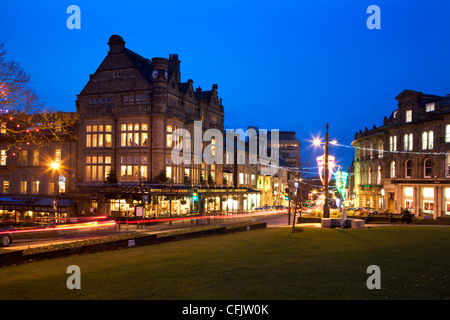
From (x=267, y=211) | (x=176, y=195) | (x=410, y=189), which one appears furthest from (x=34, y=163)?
(x=410, y=189)

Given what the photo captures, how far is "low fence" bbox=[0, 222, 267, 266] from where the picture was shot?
50.3 ft

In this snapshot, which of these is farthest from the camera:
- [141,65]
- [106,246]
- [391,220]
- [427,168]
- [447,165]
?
[427,168]

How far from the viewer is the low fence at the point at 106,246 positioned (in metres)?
15.3

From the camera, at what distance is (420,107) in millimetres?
56969

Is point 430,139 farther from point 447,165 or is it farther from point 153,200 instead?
point 153,200

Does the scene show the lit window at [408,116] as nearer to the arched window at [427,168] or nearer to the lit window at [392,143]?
the lit window at [392,143]

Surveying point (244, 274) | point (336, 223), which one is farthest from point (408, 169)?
point (244, 274)

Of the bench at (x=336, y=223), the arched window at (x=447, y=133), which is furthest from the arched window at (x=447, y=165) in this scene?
the bench at (x=336, y=223)

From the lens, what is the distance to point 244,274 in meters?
12.6

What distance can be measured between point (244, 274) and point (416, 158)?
5195 cm

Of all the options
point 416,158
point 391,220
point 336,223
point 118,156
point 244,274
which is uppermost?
point 416,158

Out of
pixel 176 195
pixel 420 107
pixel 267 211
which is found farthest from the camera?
pixel 267 211
